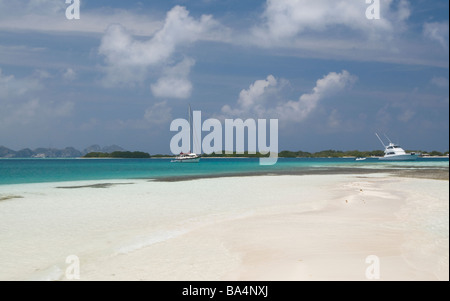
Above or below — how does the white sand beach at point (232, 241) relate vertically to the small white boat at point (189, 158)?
above

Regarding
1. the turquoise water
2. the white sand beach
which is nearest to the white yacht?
the turquoise water

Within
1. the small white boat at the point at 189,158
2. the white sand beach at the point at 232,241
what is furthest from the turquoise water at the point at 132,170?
the white sand beach at the point at 232,241

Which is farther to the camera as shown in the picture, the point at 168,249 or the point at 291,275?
the point at 168,249

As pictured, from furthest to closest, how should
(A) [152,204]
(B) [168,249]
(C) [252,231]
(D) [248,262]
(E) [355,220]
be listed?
1. (A) [152,204]
2. (E) [355,220]
3. (C) [252,231]
4. (B) [168,249]
5. (D) [248,262]

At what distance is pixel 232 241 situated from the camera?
865 centimetres

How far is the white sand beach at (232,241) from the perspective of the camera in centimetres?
627

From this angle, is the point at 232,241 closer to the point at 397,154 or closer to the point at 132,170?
the point at 132,170

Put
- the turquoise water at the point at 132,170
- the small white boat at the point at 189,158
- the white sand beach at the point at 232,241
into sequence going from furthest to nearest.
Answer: the small white boat at the point at 189,158
the turquoise water at the point at 132,170
the white sand beach at the point at 232,241

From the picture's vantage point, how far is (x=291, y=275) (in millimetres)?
5887

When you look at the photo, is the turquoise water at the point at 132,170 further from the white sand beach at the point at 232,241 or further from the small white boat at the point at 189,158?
the white sand beach at the point at 232,241

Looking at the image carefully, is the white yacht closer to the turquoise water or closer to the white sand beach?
the turquoise water
